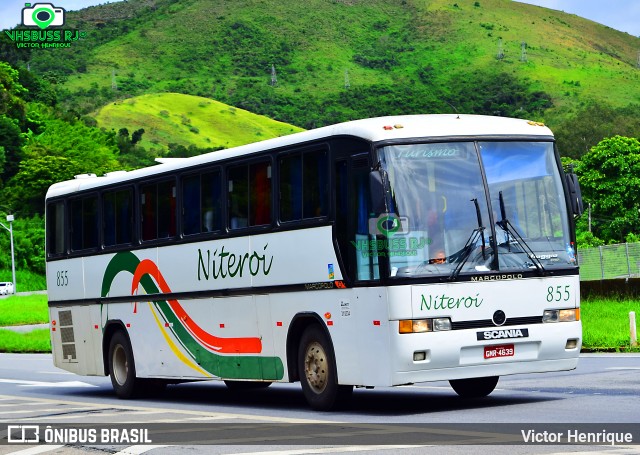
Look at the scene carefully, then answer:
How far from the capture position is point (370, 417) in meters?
15.2

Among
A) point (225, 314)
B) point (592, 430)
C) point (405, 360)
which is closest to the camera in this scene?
point (592, 430)

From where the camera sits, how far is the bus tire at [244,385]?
2109cm

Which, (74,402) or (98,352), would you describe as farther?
(98,352)

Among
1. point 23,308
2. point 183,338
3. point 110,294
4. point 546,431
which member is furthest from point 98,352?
point 23,308

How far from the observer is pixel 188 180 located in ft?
64.2

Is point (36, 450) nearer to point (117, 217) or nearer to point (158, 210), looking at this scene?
point (158, 210)

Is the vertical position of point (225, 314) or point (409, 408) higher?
point (225, 314)

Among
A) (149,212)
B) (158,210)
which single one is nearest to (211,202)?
(158,210)

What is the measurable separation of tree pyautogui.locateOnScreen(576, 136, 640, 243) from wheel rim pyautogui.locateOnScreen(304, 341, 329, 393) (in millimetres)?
80078

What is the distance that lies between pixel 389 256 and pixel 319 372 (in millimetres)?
2142

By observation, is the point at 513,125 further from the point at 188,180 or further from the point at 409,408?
the point at 188,180

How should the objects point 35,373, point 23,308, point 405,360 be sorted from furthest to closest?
point 23,308, point 35,373, point 405,360

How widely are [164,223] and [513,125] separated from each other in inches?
248

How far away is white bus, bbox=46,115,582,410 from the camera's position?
14945mm
